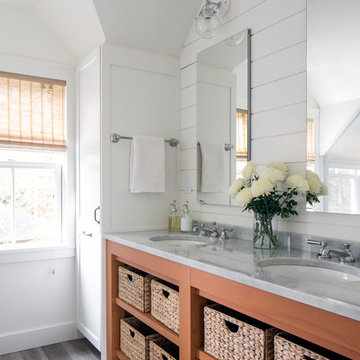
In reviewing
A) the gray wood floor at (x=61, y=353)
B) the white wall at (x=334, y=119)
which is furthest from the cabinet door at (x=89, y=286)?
the white wall at (x=334, y=119)

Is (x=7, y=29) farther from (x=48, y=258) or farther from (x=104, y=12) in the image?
(x=48, y=258)

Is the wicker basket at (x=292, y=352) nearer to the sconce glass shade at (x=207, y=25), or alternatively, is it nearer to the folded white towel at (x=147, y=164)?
the folded white towel at (x=147, y=164)

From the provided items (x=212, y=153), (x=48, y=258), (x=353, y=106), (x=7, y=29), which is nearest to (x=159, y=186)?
(x=212, y=153)

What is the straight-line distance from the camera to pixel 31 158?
3100 millimetres

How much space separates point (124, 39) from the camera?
103 inches

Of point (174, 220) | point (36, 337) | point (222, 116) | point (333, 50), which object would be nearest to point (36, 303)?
point (36, 337)

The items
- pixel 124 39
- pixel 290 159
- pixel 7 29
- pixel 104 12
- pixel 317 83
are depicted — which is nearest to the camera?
pixel 317 83

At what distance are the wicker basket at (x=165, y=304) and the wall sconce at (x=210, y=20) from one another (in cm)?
146

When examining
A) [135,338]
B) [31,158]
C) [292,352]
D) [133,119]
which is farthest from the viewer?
[31,158]

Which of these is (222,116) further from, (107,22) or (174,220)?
(107,22)

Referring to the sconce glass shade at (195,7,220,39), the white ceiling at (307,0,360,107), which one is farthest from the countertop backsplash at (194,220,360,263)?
the sconce glass shade at (195,7,220,39)

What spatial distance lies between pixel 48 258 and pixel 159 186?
1114 mm

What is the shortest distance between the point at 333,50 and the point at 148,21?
1.29 m

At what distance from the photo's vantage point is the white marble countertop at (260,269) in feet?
3.59
